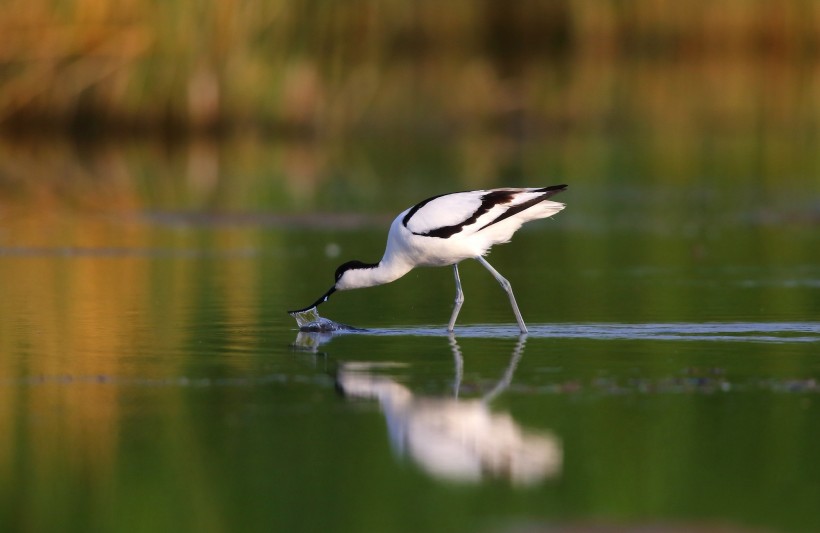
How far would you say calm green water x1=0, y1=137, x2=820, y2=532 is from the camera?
6.16 meters

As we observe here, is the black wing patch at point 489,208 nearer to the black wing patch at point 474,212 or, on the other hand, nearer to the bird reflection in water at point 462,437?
the black wing patch at point 474,212

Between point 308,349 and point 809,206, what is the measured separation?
9.87m

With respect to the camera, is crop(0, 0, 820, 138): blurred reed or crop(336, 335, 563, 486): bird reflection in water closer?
crop(336, 335, 563, 486): bird reflection in water

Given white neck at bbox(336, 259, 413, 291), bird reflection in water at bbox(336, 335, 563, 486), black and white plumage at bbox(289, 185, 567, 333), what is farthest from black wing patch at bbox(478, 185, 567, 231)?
bird reflection in water at bbox(336, 335, 563, 486)

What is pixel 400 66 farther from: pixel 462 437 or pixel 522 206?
pixel 462 437

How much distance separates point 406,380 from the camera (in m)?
8.48

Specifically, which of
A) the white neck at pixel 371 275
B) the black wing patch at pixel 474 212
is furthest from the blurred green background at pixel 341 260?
the black wing patch at pixel 474 212

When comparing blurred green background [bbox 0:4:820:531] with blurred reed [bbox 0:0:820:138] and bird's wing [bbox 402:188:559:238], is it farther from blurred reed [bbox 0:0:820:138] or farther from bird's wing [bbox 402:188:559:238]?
bird's wing [bbox 402:188:559:238]

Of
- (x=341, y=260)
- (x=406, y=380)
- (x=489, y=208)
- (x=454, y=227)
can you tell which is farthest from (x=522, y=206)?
(x=341, y=260)

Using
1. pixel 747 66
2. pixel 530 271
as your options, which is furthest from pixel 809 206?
pixel 747 66

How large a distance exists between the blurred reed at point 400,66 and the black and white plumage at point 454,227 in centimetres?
1496

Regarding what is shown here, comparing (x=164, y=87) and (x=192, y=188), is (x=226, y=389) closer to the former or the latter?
(x=192, y=188)

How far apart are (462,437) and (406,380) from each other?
1489 mm

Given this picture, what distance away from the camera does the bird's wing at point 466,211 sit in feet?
33.6
